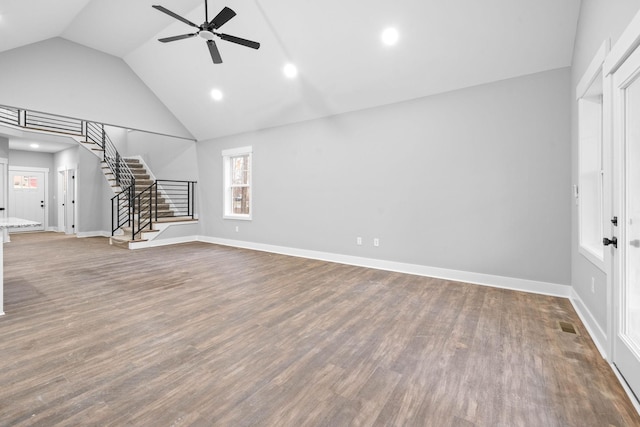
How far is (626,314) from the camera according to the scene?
1894 mm

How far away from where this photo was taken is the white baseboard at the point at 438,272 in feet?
11.7

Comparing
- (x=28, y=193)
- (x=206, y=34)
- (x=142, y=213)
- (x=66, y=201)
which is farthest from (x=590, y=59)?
(x=28, y=193)

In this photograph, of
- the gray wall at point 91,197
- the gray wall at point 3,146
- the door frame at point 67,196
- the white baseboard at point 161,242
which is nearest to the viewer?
the white baseboard at point 161,242

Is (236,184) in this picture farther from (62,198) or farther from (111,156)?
(62,198)

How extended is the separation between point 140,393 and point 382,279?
3166 millimetres

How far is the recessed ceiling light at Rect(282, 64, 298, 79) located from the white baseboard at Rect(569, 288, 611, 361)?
15.4 feet

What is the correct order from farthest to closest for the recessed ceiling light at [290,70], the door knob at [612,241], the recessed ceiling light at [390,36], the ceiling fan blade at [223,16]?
the recessed ceiling light at [290,70] < the recessed ceiling light at [390,36] < the ceiling fan blade at [223,16] < the door knob at [612,241]

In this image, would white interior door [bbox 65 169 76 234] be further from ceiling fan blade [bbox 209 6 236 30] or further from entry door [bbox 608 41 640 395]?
entry door [bbox 608 41 640 395]

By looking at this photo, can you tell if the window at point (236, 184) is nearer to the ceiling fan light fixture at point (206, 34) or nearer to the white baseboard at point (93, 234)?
the ceiling fan light fixture at point (206, 34)

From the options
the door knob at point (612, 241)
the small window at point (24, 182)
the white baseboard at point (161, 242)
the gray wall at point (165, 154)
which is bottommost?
the white baseboard at point (161, 242)

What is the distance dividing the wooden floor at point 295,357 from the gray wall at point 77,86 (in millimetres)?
3068

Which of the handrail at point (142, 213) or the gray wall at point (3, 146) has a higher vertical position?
the gray wall at point (3, 146)

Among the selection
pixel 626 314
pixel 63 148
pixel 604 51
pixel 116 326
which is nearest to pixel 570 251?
pixel 626 314

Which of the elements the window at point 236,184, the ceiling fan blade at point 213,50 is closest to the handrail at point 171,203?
the window at point 236,184
